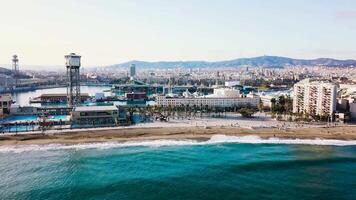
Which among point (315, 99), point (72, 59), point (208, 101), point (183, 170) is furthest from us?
point (208, 101)

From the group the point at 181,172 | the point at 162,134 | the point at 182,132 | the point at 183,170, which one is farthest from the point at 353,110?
the point at 181,172

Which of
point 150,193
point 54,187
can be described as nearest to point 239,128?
point 150,193

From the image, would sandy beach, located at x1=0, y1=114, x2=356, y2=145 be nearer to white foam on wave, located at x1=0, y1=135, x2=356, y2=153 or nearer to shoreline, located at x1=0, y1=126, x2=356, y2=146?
shoreline, located at x1=0, y1=126, x2=356, y2=146

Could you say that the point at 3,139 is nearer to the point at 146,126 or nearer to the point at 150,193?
the point at 146,126

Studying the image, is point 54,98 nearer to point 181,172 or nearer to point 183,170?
point 183,170

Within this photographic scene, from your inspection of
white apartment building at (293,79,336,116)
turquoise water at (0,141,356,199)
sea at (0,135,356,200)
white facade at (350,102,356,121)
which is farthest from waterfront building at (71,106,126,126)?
white facade at (350,102,356,121)

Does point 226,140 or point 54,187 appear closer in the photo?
point 54,187
